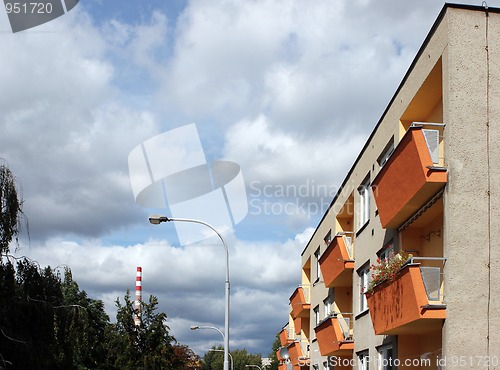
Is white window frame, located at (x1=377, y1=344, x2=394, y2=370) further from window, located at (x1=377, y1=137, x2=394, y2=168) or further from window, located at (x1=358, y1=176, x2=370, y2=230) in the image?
window, located at (x1=377, y1=137, x2=394, y2=168)

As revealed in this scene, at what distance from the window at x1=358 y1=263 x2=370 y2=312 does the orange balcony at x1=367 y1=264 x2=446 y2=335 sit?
4.93 meters

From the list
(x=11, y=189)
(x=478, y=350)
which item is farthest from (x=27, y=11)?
(x=478, y=350)

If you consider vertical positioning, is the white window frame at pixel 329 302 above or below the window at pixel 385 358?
above

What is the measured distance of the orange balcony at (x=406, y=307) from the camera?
14609 millimetres

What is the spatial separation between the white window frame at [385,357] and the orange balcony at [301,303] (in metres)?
17.8

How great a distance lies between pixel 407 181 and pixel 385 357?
6.55 metres

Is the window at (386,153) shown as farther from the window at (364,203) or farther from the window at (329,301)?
the window at (329,301)

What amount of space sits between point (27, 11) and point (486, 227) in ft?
40.4

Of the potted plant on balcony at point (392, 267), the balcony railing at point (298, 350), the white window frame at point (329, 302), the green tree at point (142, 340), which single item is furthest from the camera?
the balcony railing at point (298, 350)

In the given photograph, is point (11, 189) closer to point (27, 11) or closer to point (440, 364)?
point (27, 11)

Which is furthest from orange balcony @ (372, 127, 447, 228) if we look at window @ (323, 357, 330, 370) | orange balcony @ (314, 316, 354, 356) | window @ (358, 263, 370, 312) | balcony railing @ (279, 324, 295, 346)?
balcony railing @ (279, 324, 295, 346)

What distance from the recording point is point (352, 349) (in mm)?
24875

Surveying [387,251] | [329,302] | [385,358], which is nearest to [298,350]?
[329,302]

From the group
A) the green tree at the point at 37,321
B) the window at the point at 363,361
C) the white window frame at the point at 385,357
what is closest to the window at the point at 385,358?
the white window frame at the point at 385,357
